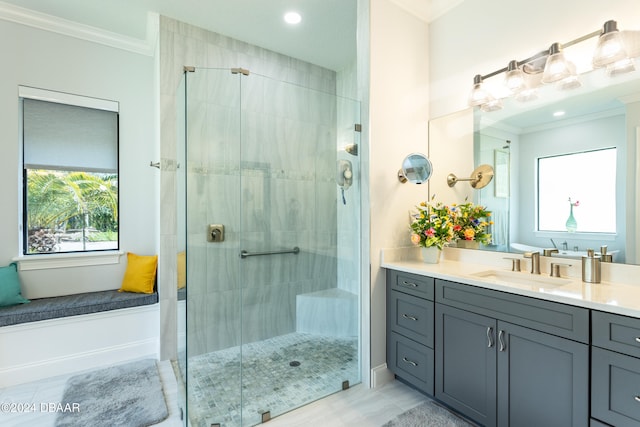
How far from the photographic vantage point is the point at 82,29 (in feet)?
8.97

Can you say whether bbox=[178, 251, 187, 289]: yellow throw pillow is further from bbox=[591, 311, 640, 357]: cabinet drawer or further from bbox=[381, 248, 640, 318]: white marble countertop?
bbox=[591, 311, 640, 357]: cabinet drawer

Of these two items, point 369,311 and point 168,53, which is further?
point 168,53

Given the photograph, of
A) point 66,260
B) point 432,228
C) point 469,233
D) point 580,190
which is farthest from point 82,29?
point 580,190

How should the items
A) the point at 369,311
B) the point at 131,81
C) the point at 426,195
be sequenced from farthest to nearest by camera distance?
the point at 131,81 < the point at 426,195 < the point at 369,311

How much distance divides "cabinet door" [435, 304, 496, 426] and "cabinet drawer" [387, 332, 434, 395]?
0.22 ft

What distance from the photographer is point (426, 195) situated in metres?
2.53

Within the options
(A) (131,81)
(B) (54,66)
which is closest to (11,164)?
(B) (54,66)

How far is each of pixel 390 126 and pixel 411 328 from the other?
148 centimetres

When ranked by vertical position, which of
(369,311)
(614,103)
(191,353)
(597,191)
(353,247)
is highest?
(614,103)

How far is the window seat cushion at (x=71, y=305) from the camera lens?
7.41ft

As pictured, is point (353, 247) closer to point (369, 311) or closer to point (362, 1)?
point (369, 311)

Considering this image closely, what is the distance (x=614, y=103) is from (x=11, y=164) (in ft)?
14.1

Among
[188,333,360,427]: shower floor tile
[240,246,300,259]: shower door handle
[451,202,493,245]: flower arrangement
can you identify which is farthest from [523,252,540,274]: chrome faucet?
[240,246,300,259]: shower door handle

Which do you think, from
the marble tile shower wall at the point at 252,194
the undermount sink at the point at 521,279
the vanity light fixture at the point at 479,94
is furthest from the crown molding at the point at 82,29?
the undermount sink at the point at 521,279
